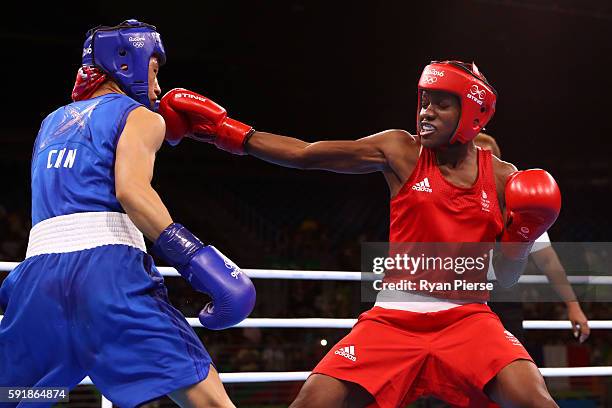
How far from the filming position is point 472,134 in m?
2.64

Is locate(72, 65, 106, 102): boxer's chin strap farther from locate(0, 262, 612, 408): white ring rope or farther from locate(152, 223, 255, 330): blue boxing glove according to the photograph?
locate(0, 262, 612, 408): white ring rope

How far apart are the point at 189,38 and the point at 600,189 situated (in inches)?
239

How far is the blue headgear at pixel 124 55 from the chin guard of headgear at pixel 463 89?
933 mm

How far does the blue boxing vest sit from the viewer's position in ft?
6.20

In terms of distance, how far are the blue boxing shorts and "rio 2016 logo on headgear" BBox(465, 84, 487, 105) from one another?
4.16 feet

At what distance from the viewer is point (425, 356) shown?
7.94 feet

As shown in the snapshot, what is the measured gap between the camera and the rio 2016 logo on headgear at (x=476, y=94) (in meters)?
2.61

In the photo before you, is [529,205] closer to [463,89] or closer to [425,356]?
[463,89]

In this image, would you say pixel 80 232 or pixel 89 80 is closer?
pixel 80 232

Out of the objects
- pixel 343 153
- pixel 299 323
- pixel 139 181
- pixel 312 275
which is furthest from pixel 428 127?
pixel 139 181

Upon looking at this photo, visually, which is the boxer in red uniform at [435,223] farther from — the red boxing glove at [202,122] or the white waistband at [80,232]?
the white waistband at [80,232]

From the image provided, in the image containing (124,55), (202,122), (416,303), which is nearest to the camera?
(124,55)

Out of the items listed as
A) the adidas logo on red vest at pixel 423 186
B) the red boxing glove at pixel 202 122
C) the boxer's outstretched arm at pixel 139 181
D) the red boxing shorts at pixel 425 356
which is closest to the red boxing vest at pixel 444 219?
the adidas logo on red vest at pixel 423 186

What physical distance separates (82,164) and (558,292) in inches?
82.8
